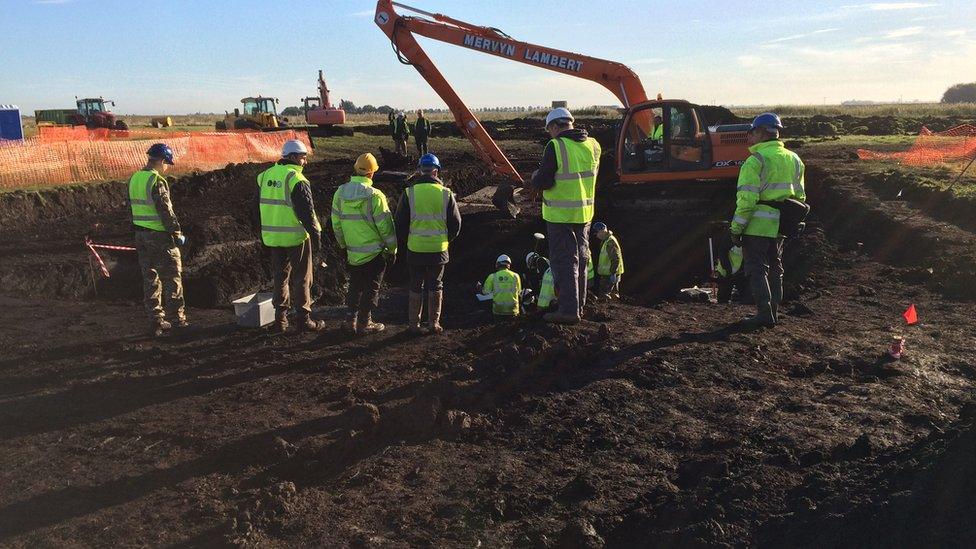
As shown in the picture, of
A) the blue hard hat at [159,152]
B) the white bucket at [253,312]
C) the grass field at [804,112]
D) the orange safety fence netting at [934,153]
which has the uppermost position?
the grass field at [804,112]

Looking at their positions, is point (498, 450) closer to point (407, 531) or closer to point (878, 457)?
point (407, 531)

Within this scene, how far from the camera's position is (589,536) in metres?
3.54

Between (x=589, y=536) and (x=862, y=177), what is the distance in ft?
55.2

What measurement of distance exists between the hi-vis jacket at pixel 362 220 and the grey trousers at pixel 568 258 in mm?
1756

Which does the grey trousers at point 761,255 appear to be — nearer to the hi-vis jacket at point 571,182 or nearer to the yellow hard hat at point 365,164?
the hi-vis jacket at point 571,182

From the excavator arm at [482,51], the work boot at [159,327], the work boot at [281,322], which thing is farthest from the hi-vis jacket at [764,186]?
the excavator arm at [482,51]

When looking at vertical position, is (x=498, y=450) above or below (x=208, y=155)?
below

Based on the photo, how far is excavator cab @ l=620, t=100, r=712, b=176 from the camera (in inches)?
536

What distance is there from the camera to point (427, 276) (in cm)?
704

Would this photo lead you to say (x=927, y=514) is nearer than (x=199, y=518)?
Yes

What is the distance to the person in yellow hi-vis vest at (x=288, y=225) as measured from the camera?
22.4 feet

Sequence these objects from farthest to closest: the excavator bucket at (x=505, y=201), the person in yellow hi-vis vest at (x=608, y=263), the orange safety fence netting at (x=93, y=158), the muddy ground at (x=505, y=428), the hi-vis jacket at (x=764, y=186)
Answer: the orange safety fence netting at (x=93, y=158) → the excavator bucket at (x=505, y=201) → the person in yellow hi-vis vest at (x=608, y=263) → the hi-vis jacket at (x=764, y=186) → the muddy ground at (x=505, y=428)

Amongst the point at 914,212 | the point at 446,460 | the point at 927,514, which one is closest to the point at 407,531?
the point at 446,460

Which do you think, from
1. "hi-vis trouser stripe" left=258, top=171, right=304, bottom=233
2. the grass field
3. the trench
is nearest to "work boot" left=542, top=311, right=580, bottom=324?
the trench
